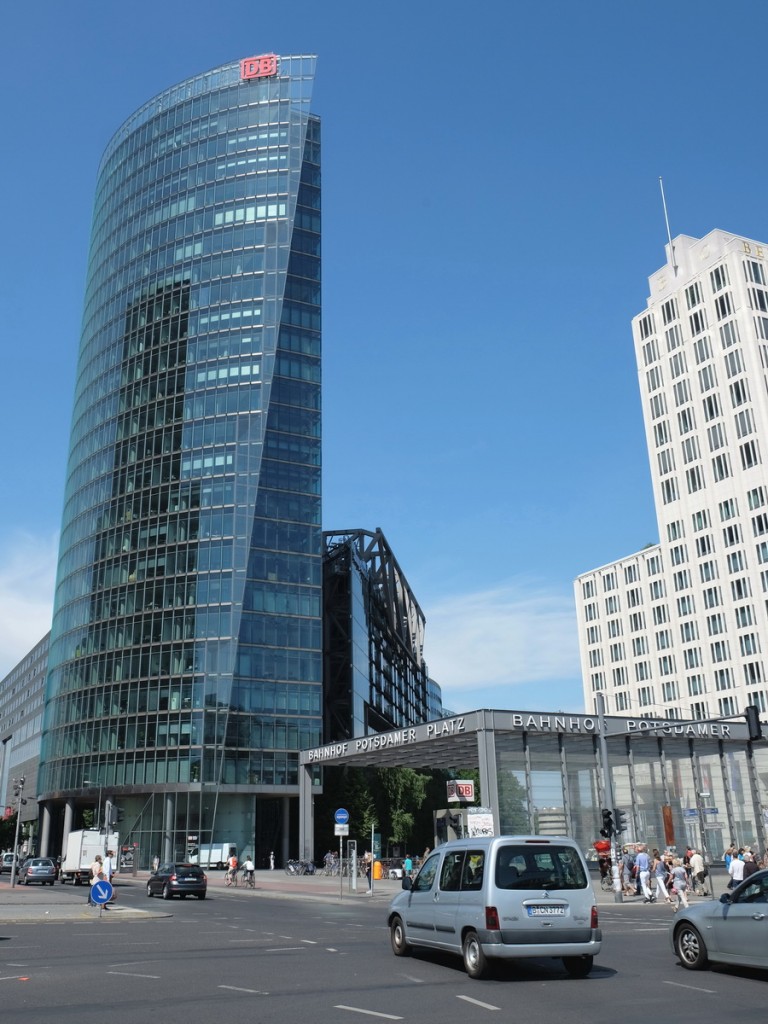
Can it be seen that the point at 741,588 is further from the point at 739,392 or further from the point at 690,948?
the point at 690,948

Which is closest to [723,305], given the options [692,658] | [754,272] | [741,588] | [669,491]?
[754,272]

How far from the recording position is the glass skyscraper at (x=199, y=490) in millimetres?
82250

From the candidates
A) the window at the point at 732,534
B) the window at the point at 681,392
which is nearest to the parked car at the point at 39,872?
the window at the point at 732,534

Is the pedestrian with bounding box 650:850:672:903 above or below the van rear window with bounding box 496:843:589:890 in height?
below

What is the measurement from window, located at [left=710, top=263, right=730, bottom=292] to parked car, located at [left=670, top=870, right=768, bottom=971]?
109219 millimetres

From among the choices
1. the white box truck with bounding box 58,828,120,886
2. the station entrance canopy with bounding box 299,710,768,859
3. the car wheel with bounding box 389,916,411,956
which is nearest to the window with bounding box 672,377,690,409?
the station entrance canopy with bounding box 299,710,768,859

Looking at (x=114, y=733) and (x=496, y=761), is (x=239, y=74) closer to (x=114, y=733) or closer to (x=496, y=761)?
(x=114, y=733)

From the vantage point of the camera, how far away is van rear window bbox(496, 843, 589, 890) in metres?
13.6

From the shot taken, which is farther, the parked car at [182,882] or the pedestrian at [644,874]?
the parked car at [182,882]

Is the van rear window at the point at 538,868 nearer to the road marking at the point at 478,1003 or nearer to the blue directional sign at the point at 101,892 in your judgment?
the road marking at the point at 478,1003

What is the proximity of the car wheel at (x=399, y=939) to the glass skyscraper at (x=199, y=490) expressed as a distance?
66.0 metres

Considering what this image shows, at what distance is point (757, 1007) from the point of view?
37.2ft

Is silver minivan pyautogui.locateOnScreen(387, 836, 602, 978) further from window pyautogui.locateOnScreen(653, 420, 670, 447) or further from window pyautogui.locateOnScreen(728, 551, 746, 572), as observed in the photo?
window pyautogui.locateOnScreen(653, 420, 670, 447)

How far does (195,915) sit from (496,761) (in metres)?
19.7
